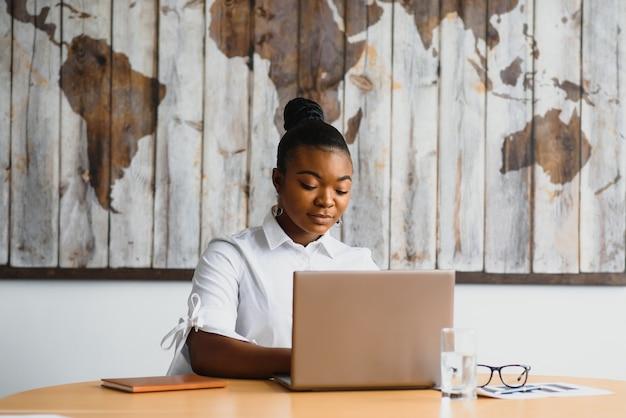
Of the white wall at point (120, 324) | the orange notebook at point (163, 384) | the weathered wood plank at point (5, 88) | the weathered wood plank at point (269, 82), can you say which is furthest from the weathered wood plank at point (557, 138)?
the weathered wood plank at point (5, 88)

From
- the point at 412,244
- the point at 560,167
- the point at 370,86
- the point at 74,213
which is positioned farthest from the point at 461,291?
the point at 74,213

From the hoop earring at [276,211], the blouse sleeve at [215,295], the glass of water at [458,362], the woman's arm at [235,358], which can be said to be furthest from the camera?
the hoop earring at [276,211]

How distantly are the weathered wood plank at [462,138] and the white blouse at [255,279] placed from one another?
2.56ft

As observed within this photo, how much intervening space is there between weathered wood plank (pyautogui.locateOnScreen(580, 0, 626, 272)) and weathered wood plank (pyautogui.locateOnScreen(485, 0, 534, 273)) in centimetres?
19

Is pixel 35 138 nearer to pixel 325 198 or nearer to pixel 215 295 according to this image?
pixel 215 295

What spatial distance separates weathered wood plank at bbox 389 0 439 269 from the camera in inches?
107

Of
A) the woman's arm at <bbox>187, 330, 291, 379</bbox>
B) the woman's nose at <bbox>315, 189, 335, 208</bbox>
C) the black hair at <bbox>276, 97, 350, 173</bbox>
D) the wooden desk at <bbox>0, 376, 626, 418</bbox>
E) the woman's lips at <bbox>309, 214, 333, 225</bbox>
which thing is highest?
the black hair at <bbox>276, 97, 350, 173</bbox>

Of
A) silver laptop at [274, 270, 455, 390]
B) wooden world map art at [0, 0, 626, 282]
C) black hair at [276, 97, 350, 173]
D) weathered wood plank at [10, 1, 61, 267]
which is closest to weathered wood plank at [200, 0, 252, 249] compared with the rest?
wooden world map art at [0, 0, 626, 282]

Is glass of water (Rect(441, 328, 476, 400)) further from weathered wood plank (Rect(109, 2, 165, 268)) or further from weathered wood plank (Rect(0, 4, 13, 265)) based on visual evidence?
weathered wood plank (Rect(0, 4, 13, 265))

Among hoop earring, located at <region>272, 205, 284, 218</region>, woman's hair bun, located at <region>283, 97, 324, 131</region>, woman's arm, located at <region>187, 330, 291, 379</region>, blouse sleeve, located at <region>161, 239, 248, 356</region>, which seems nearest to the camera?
woman's arm, located at <region>187, 330, 291, 379</region>

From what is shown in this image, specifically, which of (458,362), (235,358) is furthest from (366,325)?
(235,358)

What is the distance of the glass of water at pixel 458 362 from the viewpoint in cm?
145

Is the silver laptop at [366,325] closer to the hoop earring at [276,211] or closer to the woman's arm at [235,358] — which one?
the woman's arm at [235,358]

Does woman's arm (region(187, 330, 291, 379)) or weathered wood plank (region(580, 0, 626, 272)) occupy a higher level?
weathered wood plank (region(580, 0, 626, 272))
